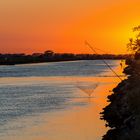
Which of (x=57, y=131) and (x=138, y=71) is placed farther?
(x=138, y=71)

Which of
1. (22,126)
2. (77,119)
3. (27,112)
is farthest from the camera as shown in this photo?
(27,112)

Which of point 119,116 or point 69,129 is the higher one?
point 119,116

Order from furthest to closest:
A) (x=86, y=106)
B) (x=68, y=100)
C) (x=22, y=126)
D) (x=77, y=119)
Result: (x=68, y=100) < (x=86, y=106) < (x=77, y=119) < (x=22, y=126)

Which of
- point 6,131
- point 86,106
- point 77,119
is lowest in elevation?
point 86,106

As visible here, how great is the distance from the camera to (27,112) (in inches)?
1352

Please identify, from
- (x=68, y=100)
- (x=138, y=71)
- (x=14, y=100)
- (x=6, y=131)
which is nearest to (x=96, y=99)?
(x=68, y=100)

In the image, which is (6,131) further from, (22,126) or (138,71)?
(138,71)

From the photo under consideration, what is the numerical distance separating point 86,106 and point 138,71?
9873 mm

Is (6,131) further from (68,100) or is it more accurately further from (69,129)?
(68,100)

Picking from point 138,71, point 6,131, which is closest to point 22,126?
point 6,131

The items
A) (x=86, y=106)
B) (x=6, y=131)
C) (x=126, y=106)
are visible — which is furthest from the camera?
(x=86, y=106)

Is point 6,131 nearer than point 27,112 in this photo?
Yes

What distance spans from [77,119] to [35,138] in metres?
7.27

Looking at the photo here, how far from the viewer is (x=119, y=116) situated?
25.0 m
